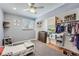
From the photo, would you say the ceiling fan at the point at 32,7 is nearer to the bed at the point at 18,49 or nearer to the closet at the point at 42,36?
the closet at the point at 42,36

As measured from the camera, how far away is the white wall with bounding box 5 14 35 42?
77.8 inches

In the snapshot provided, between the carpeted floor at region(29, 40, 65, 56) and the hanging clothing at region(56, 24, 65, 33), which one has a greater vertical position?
the hanging clothing at region(56, 24, 65, 33)

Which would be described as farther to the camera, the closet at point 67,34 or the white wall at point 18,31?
the white wall at point 18,31

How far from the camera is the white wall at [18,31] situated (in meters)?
1.98

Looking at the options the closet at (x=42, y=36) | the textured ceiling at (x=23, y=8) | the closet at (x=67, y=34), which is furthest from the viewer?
the closet at (x=42, y=36)

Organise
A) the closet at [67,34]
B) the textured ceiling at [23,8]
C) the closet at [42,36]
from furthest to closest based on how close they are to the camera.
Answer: the closet at [42,36] < the textured ceiling at [23,8] < the closet at [67,34]

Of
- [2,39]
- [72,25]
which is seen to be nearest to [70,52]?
[72,25]

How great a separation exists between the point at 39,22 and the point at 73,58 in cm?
94

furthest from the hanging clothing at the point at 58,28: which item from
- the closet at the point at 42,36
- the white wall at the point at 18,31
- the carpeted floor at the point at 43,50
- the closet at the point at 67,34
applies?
the white wall at the point at 18,31

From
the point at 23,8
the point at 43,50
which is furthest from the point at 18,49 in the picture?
the point at 23,8

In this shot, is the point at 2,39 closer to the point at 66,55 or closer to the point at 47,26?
the point at 47,26

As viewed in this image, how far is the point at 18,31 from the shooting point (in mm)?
2035

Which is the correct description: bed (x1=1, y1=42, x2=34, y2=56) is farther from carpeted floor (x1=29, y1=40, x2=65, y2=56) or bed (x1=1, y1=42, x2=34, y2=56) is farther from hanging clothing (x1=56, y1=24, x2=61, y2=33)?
hanging clothing (x1=56, y1=24, x2=61, y2=33)

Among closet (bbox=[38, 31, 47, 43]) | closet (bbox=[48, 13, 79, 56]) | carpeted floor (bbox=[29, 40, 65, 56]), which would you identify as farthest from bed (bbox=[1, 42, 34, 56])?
closet (bbox=[48, 13, 79, 56])
